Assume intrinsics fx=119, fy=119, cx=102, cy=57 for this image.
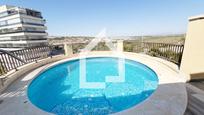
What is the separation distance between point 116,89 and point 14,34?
208 ft

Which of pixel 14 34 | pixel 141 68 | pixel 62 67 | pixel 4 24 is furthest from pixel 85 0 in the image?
pixel 4 24

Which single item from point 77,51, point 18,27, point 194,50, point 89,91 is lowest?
point 89,91

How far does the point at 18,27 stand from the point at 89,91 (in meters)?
59.7

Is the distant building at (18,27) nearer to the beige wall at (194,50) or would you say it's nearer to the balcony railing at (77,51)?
the balcony railing at (77,51)

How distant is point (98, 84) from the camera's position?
4926mm

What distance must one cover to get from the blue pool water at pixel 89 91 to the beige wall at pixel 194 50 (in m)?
1.10

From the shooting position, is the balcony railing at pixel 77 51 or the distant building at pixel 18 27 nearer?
the balcony railing at pixel 77 51

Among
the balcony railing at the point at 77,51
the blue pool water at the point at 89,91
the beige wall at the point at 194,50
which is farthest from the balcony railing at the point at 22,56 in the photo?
the beige wall at the point at 194,50

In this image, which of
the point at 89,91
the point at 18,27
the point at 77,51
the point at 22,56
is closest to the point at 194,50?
the point at 89,91

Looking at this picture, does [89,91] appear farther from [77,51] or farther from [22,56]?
[77,51]

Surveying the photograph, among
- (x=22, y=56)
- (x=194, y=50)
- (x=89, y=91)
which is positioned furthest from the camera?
(x=22, y=56)

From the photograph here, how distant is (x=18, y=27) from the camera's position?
166 ft

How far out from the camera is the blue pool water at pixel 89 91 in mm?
3404

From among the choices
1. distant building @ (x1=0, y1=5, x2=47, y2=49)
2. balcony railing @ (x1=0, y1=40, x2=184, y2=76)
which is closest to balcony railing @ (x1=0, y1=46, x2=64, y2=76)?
balcony railing @ (x1=0, y1=40, x2=184, y2=76)
